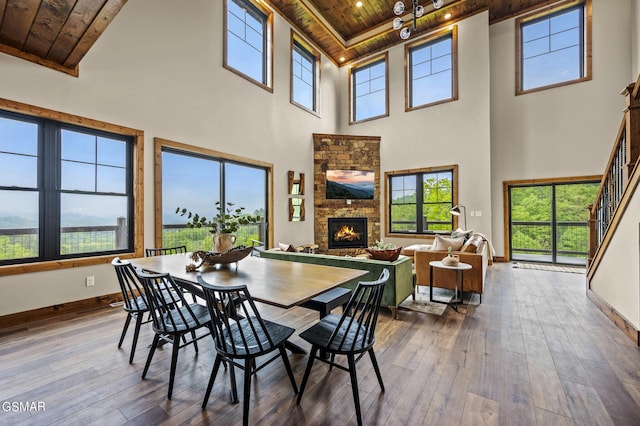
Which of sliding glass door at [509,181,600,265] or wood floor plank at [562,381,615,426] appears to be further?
sliding glass door at [509,181,600,265]

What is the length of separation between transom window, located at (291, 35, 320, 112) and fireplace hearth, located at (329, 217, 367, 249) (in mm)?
3098

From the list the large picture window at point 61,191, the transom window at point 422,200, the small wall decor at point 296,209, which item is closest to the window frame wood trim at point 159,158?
the large picture window at point 61,191

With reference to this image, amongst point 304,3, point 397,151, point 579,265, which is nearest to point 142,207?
point 304,3

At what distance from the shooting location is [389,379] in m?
2.04

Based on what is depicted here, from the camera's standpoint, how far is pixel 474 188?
6504 mm

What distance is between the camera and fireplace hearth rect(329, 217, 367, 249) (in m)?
7.32

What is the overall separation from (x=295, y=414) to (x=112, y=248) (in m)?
3.46

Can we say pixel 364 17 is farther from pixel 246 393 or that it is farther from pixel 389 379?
pixel 246 393

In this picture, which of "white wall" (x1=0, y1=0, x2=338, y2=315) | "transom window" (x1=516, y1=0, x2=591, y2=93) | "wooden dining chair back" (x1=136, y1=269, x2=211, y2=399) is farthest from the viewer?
"transom window" (x1=516, y1=0, x2=591, y2=93)

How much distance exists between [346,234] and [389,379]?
5.41 m

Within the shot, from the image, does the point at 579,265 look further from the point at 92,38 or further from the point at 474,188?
the point at 92,38

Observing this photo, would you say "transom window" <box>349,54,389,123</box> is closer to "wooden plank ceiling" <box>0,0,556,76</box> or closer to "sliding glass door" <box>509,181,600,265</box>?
"wooden plank ceiling" <box>0,0,556,76</box>

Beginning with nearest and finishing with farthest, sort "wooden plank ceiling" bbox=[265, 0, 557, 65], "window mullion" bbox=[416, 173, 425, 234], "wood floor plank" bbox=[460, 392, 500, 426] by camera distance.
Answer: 1. "wood floor plank" bbox=[460, 392, 500, 426]
2. "wooden plank ceiling" bbox=[265, 0, 557, 65]
3. "window mullion" bbox=[416, 173, 425, 234]

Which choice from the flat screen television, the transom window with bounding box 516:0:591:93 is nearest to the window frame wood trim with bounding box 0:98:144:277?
the flat screen television
